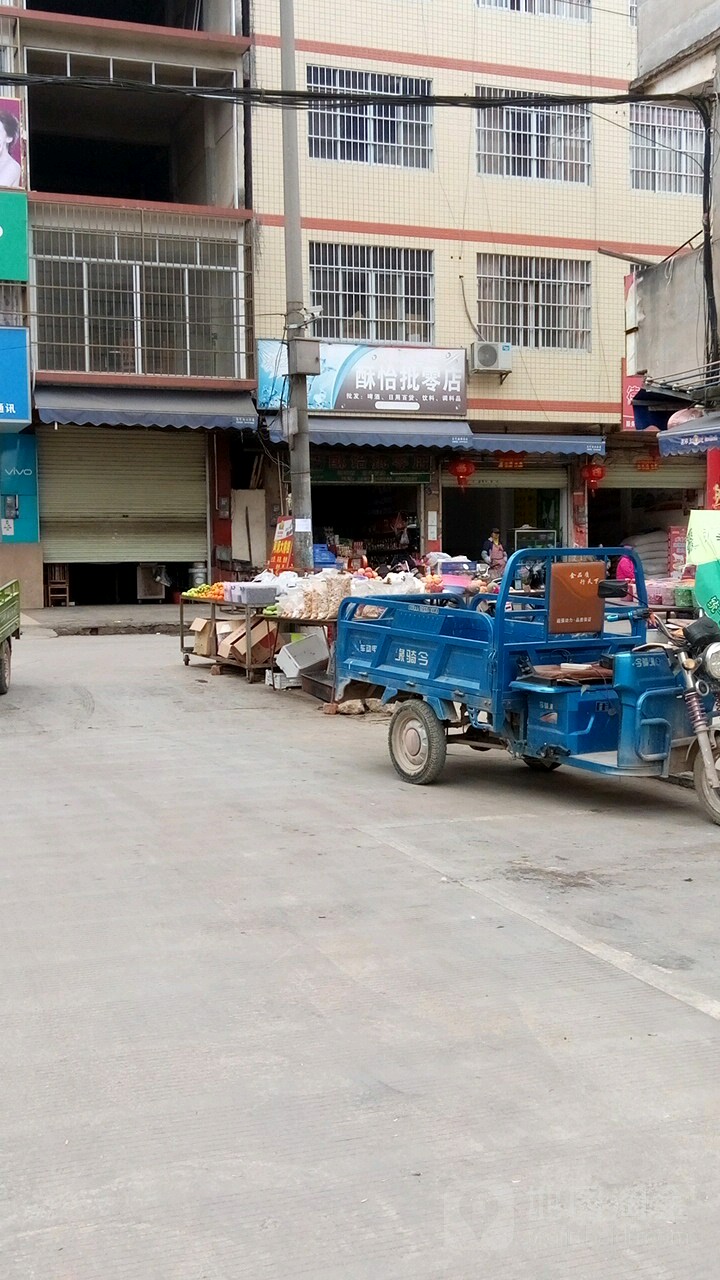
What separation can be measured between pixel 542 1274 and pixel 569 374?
25.2 m

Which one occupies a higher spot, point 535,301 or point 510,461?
point 535,301

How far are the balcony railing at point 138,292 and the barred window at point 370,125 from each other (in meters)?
2.77

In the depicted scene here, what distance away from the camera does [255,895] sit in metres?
6.14

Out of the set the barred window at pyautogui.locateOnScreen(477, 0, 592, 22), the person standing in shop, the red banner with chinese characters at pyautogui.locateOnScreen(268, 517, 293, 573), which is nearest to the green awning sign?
the red banner with chinese characters at pyautogui.locateOnScreen(268, 517, 293, 573)

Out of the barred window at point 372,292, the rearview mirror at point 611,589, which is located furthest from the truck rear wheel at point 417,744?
the barred window at point 372,292

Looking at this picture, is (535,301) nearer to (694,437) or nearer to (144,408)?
(144,408)

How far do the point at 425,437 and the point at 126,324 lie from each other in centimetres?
639

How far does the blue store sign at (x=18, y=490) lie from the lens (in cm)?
2364

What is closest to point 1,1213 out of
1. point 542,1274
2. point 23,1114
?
point 23,1114

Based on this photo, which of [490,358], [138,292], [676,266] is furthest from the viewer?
[490,358]

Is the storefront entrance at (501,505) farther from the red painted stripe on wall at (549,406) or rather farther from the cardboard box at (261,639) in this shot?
the cardboard box at (261,639)

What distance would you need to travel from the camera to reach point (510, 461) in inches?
1093

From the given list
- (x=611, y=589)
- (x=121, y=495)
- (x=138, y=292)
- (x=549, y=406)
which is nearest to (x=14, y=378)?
(x=138, y=292)

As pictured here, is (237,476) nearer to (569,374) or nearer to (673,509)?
(569,374)
